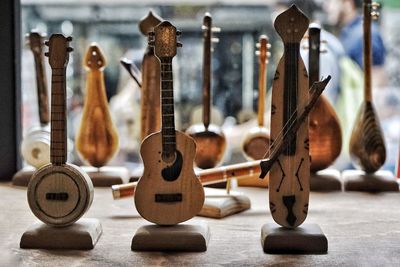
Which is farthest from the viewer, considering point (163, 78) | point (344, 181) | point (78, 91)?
point (78, 91)

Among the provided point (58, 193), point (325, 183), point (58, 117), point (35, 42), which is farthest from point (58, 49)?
point (325, 183)

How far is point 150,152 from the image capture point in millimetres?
976

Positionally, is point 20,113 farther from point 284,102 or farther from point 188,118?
point 284,102

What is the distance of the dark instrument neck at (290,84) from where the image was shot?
96 centimetres

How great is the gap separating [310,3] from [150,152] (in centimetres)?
76

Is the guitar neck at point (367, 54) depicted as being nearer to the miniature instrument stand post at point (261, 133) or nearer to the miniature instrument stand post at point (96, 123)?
the miniature instrument stand post at point (261, 133)

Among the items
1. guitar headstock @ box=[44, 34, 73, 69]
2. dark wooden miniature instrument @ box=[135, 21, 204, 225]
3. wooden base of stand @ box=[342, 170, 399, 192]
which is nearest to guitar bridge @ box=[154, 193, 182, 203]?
dark wooden miniature instrument @ box=[135, 21, 204, 225]

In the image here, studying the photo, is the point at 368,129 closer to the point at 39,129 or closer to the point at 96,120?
the point at 96,120

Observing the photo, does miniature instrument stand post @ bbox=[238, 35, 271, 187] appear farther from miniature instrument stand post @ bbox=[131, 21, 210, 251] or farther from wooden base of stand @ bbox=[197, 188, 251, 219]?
miniature instrument stand post @ bbox=[131, 21, 210, 251]

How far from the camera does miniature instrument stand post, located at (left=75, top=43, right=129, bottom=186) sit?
4.50ft

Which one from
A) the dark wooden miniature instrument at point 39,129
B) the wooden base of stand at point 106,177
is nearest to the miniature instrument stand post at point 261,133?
the wooden base of stand at point 106,177

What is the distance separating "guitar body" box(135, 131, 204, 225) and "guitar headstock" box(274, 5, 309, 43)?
0.20 meters

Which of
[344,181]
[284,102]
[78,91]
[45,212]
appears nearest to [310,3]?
[344,181]

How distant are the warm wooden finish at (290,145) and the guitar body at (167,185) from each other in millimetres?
112
